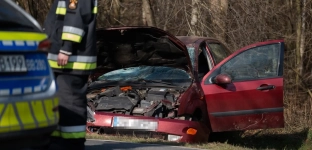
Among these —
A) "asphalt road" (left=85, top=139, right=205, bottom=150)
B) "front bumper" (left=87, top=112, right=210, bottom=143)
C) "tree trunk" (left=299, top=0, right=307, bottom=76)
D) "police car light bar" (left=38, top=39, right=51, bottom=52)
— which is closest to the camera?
"police car light bar" (left=38, top=39, right=51, bottom=52)

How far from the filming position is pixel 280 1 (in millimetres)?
15797

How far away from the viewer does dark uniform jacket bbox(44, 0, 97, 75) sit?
18.7 ft

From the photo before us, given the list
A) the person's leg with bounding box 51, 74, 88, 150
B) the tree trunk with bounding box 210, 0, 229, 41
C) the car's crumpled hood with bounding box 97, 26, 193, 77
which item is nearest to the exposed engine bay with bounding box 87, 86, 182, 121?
the car's crumpled hood with bounding box 97, 26, 193, 77

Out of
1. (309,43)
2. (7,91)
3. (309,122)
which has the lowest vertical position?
(309,122)

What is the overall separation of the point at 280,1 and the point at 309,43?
48.4 inches

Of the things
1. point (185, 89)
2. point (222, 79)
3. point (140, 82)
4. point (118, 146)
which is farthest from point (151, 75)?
point (118, 146)

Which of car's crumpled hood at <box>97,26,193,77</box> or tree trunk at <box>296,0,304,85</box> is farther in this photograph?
tree trunk at <box>296,0,304,85</box>

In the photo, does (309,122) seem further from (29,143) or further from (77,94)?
(29,143)

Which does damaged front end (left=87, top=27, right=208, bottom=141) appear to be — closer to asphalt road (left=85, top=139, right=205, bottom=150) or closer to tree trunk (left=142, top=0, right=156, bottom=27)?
asphalt road (left=85, top=139, right=205, bottom=150)

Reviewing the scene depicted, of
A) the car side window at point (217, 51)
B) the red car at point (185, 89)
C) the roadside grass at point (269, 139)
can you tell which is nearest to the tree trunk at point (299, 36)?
the roadside grass at point (269, 139)

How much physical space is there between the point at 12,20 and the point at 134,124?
13.5 feet

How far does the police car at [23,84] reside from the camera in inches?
172

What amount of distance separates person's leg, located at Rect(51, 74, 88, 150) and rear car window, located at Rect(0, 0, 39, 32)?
0.97 metres

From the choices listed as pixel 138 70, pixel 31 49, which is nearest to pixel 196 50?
pixel 138 70
